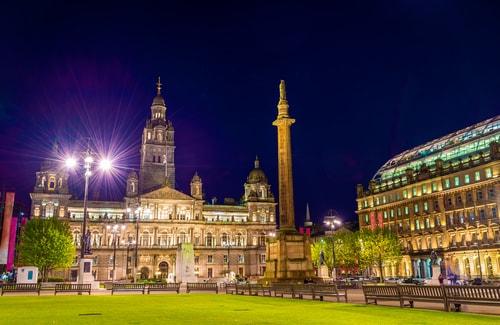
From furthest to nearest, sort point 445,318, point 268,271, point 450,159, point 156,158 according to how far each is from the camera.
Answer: point 156,158 → point 450,159 → point 268,271 → point 445,318

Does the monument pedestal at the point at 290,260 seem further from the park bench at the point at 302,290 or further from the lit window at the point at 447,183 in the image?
the lit window at the point at 447,183

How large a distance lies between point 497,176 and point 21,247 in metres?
78.1

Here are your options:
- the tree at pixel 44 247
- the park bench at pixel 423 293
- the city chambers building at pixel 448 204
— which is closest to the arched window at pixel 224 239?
the city chambers building at pixel 448 204

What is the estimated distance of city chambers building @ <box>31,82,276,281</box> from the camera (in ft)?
340

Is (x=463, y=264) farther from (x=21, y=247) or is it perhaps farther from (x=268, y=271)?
(x=21, y=247)

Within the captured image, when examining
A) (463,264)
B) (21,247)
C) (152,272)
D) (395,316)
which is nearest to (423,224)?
(463,264)

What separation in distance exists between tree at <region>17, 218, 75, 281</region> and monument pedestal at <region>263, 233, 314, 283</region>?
1839 inches

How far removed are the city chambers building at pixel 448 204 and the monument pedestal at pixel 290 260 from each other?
134ft

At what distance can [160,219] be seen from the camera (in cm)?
10938

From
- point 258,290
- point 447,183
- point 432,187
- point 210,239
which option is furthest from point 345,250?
point 258,290

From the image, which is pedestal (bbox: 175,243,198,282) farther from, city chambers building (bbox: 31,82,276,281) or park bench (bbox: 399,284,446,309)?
city chambers building (bbox: 31,82,276,281)

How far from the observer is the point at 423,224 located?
9100 centimetres

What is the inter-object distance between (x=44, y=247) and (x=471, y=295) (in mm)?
69220

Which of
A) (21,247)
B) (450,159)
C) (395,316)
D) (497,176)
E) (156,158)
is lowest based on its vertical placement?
(395,316)
